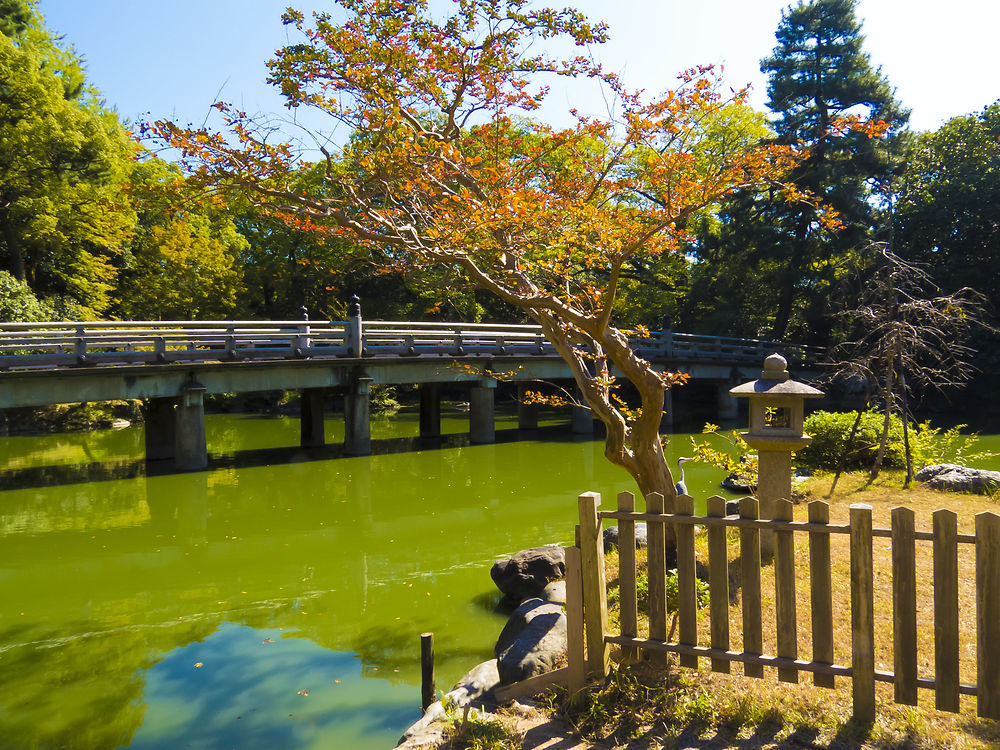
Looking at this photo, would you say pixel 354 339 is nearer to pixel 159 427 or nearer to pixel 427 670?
pixel 159 427

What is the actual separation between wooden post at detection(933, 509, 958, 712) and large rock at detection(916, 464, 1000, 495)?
833cm

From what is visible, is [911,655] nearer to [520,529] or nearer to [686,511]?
[686,511]

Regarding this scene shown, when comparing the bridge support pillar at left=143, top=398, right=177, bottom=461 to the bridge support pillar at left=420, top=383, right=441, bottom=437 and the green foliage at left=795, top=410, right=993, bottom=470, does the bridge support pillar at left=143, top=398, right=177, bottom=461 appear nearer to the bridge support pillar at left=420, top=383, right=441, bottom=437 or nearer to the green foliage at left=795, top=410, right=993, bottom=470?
the bridge support pillar at left=420, top=383, right=441, bottom=437

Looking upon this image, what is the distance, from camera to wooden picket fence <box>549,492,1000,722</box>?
384cm

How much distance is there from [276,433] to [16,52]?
14.5 metres

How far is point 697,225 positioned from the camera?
3456cm

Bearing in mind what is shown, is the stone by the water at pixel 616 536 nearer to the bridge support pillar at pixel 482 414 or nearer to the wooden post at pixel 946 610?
the wooden post at pixel 946 610

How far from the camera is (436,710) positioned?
4.90 meters

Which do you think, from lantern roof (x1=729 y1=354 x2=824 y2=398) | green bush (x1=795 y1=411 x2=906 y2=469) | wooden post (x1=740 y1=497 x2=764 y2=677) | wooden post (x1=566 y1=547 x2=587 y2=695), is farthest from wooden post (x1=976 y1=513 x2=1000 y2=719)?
green bush (x1=795 y1=411 x2=906 y2=469)

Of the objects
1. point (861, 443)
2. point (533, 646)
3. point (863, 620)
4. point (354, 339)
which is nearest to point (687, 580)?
point (863, 620)

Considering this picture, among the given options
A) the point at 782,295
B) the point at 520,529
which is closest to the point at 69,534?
the point at 520,529

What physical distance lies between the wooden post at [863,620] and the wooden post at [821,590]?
0.13 metres

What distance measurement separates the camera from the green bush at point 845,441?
13.0m

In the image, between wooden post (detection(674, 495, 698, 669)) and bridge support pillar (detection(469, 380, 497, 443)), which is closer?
wooden post (detection(674, 495, 698, 669))
